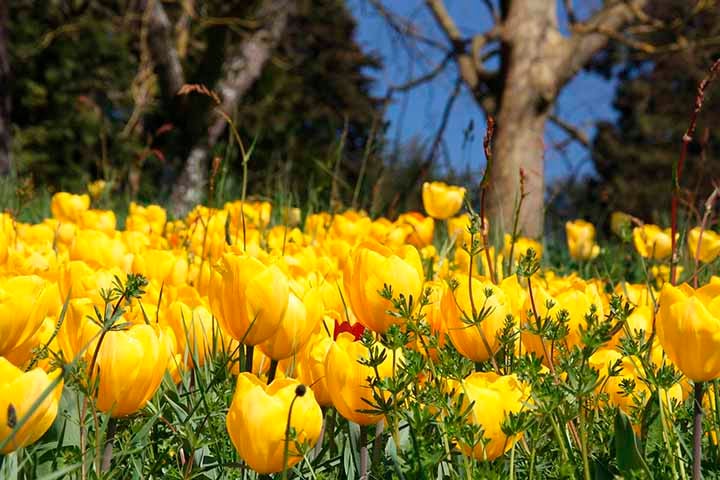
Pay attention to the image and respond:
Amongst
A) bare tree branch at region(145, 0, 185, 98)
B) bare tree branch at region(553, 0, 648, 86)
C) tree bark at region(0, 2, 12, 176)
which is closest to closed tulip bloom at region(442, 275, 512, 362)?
bare tree branch at region(553, 0, 648, 86)

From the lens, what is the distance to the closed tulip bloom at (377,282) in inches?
42.9

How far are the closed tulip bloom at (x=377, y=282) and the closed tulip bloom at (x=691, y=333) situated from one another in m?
0.35

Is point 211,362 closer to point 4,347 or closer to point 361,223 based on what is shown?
point 4,347

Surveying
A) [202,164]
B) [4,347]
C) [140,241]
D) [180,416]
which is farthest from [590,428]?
[202,164]

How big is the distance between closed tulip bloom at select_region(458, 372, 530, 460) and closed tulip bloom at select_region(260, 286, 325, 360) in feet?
0.82

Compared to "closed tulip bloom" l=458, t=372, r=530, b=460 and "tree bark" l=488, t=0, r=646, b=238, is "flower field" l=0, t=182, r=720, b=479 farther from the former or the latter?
"tree bark" l=488, t=0, r=646, b=238

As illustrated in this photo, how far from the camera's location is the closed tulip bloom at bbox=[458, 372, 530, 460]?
85 cm

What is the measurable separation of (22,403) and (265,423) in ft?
0.82

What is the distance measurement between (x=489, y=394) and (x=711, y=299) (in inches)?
12.7

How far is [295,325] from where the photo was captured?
3.36ft

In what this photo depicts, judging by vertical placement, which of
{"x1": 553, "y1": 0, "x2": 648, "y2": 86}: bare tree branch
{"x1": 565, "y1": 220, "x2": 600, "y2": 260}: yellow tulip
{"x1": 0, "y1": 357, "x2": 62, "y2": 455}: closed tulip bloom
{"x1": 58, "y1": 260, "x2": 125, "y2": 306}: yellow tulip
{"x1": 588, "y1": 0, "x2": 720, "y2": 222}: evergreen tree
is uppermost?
{"x1": 588, "y1": 0, "x2": 720, "y2": 222}: evergreen tree

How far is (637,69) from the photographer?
24.1 meters

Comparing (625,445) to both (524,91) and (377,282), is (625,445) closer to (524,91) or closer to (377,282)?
(377,282)

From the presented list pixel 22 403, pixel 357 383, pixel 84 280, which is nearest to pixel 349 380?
pixel 357 383
